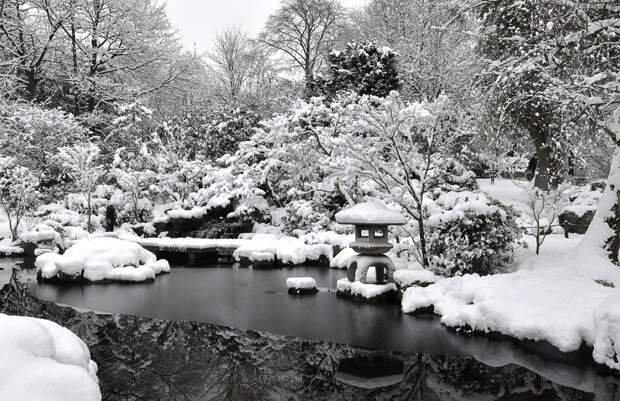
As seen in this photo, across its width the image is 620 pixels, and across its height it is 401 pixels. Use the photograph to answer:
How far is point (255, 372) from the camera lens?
17.8 ft

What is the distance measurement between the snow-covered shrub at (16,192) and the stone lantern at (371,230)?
38.1 ft

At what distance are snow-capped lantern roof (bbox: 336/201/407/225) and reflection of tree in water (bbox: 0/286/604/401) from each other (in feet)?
9.53

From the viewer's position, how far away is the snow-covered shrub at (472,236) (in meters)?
8.42

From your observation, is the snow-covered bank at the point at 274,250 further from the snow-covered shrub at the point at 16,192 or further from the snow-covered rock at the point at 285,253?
the snow-covered shrub at the point at 16,192

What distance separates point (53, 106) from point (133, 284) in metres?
16.7

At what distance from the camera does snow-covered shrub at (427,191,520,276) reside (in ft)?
27.6

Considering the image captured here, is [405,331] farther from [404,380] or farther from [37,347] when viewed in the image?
[37,347]

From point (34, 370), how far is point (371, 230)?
6.87 meters

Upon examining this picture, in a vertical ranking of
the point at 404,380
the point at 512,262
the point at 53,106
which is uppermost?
the point at 53,106

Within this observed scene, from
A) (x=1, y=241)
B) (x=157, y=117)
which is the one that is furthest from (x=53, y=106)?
(x=1, y=241)

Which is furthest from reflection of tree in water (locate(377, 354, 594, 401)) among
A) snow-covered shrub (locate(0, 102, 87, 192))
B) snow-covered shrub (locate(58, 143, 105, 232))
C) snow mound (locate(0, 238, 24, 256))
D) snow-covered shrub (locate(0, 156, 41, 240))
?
snow-covered shrub (locate(0, 102, 87, 192))

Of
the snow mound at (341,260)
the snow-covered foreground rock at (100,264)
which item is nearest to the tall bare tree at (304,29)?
the snow mound at (341,260)

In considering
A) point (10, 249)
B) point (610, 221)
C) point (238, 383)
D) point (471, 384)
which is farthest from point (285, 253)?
point (10, 249)

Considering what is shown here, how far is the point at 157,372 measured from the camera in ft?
17.6
